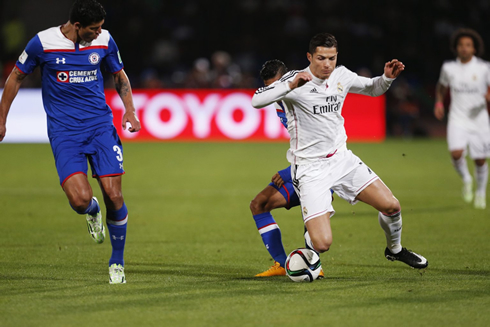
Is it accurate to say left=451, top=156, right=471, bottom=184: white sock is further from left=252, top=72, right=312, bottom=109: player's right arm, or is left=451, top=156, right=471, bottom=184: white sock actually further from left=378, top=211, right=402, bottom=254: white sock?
left=252, top=72, right=312, bottom=109: player's right arm

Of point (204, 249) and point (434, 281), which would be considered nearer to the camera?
point (434, 281)

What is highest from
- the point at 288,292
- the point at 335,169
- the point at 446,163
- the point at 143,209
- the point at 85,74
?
the point at 85,74

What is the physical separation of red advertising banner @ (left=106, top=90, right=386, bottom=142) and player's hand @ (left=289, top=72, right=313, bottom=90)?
584 inches

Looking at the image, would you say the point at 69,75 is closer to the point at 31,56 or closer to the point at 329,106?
the point at 31,56

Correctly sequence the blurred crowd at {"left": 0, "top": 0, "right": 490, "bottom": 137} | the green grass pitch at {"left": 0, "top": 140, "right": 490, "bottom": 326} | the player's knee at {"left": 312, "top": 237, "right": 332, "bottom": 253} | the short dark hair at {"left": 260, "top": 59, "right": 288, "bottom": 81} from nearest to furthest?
the green grass pitch at {"left": 0, "top": 140, "right": 490, "bottom": 326}
the player's knee at {"left": 312, "top": 237, "right": 332, "bottom": 253}
the short dark hair at {"left": 260, "top": 59, "right": 288, "bottom": 81}
the blurred crowd at {"left": 0, "top": 0, "right": 490, "bottom": 137}

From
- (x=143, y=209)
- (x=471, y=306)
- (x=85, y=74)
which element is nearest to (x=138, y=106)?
(x=143, y=209)

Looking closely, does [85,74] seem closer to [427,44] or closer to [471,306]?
[471,306]

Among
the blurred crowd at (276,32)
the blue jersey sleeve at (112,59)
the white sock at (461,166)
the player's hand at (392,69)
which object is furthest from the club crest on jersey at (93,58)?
the blurred crowd at (276,32)

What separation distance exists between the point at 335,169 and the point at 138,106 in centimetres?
1511

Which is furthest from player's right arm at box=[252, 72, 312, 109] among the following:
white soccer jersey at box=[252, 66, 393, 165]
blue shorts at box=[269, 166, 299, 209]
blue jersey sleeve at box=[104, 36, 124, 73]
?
blue jersey sleeve at box=[104, 36, 124, 73]

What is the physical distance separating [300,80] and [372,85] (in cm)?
93

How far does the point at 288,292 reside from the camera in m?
5.19

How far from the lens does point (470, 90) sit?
10.3 m

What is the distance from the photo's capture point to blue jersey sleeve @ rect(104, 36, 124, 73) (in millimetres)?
5793
